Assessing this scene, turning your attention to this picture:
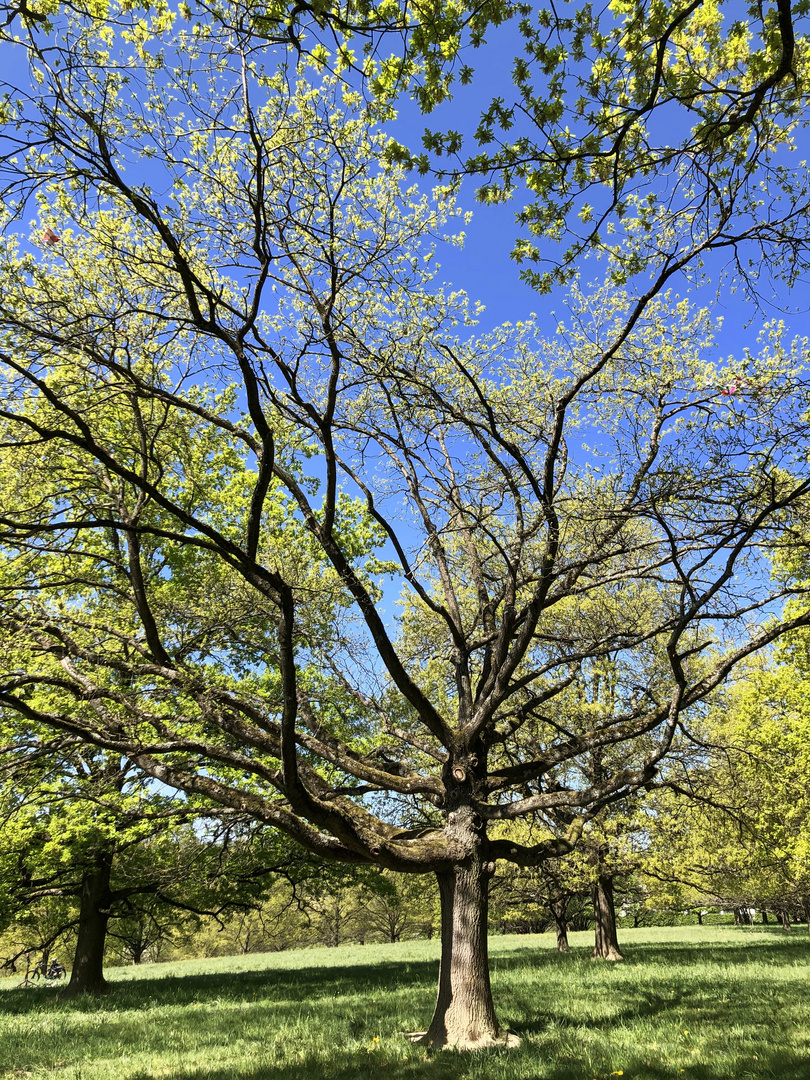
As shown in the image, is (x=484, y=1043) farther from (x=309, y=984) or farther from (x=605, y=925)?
(x=605, y=925)

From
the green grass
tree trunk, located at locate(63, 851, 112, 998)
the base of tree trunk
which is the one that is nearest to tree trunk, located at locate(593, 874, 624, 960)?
the green grass

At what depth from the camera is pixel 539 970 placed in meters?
14.3

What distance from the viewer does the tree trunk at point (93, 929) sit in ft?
45.9

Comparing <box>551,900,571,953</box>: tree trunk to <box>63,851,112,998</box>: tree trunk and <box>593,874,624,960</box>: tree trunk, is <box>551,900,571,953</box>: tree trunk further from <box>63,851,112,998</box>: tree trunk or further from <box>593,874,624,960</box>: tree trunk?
<box>63,851,112,998</box>: tree trunk

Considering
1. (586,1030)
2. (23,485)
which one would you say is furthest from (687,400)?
(23,485)

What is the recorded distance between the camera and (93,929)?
47.9ft

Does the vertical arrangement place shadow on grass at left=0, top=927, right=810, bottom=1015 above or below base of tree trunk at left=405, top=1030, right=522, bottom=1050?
below

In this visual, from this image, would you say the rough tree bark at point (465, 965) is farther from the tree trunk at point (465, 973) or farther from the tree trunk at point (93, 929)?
the tree trunk at point (93, 929)

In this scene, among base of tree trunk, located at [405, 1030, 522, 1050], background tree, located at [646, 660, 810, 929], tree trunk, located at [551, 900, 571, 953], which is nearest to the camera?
base of tree trunk, located at [405, 1030, 522, 1050]

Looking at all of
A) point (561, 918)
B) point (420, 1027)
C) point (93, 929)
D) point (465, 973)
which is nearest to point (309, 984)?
point (93, 929)

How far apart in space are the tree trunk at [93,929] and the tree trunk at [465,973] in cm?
942

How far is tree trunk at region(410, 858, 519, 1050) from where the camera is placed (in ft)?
24.0

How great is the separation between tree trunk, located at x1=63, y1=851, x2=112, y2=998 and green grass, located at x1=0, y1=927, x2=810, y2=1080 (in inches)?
34.0

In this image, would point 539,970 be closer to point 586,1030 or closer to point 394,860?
point 586,1030
